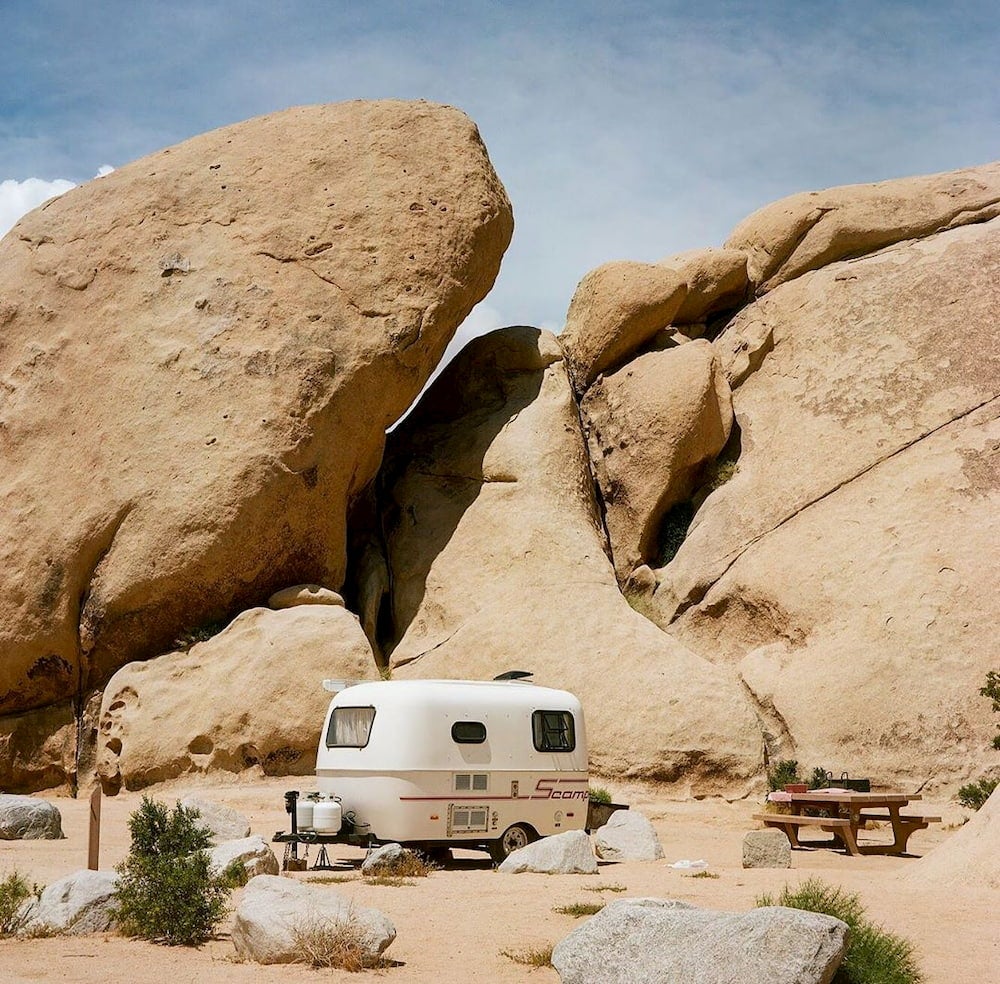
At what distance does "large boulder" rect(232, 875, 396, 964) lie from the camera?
8.93 m

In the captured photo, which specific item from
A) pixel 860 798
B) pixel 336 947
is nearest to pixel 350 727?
pixel 336 947

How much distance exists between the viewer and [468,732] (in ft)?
52.4

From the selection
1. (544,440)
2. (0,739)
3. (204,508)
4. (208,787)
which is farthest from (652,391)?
(0,739)

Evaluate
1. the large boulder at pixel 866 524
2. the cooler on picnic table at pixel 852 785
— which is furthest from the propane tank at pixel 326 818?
the large boulder at pixel 866 524

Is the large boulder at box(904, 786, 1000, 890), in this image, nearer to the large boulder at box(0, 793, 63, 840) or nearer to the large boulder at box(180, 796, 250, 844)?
the large boulder at box(180, 796, 250, 844)

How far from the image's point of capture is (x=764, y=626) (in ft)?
86.4

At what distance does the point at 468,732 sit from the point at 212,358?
12.8 m

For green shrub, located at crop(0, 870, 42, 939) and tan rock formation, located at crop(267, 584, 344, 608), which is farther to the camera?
tan rock formation, located at crop(267, 584, 344, 608)

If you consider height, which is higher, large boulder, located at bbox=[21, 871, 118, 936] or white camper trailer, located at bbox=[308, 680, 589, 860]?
white camper trailer, located at bbox=[308, 680, 589, 860]

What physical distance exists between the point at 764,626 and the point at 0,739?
53.9ft

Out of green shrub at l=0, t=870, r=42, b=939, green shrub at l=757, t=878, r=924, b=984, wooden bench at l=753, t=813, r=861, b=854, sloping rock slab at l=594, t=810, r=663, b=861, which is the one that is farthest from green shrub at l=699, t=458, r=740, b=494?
green shrub at l=0, t=870, r=42, b=939

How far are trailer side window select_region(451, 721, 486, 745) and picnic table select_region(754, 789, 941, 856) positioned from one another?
4620 mm

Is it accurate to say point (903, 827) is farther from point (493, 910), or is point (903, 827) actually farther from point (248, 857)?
point (248, 857)

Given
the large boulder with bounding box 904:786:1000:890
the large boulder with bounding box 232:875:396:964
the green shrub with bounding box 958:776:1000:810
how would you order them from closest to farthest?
the large boulder with bounding box 232:875:396:964, the large boulder with bounding box 904:786:1000:890, the green shrub with bounding box 958:776:1000:810
